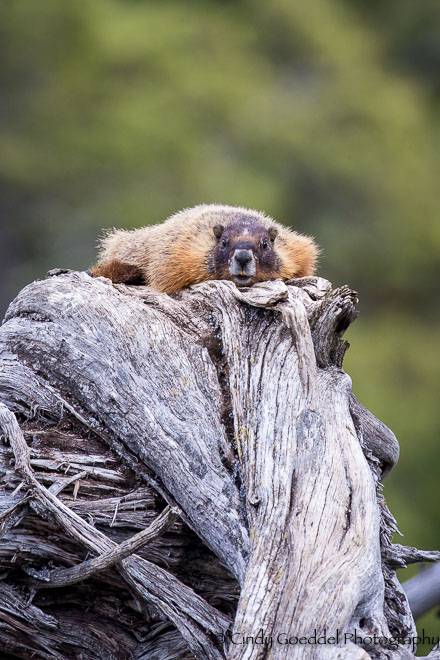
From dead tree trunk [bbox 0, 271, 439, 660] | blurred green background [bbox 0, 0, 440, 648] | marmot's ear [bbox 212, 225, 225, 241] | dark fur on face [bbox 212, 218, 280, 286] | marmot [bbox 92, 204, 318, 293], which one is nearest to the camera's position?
dead tree trunk [bbox 0, 271, 439, 660]

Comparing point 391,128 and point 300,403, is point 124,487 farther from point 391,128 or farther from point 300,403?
point 391,128

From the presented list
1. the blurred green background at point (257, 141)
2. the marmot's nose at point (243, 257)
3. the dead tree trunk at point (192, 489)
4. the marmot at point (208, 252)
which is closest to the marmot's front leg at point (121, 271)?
the marmot at point (208, 252)

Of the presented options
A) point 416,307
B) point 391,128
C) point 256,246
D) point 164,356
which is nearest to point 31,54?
point 391,128

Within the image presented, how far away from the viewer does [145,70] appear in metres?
19.6

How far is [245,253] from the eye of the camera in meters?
5.90

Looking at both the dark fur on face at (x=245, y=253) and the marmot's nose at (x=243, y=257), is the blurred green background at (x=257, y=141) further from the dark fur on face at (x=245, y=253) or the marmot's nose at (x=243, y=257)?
the marmot's nose at (x=243, y=257)

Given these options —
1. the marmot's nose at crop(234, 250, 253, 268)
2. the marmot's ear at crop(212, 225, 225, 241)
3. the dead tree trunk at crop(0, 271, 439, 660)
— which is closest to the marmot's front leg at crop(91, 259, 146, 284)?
the marmot's ear at crop(212, 225, 225, 241)

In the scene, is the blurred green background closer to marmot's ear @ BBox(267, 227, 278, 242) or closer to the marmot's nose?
marmot's ear @ BBox(267, 227, 278, 242)

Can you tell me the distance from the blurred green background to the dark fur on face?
8.89m

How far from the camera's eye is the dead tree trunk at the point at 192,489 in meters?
3.00

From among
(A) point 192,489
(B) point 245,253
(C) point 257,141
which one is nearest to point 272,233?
(B) point 245,253

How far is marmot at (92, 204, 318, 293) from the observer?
6020 millimetres

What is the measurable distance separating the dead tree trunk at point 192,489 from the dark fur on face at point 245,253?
1.34 m

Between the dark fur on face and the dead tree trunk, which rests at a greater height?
the dark fur on face
